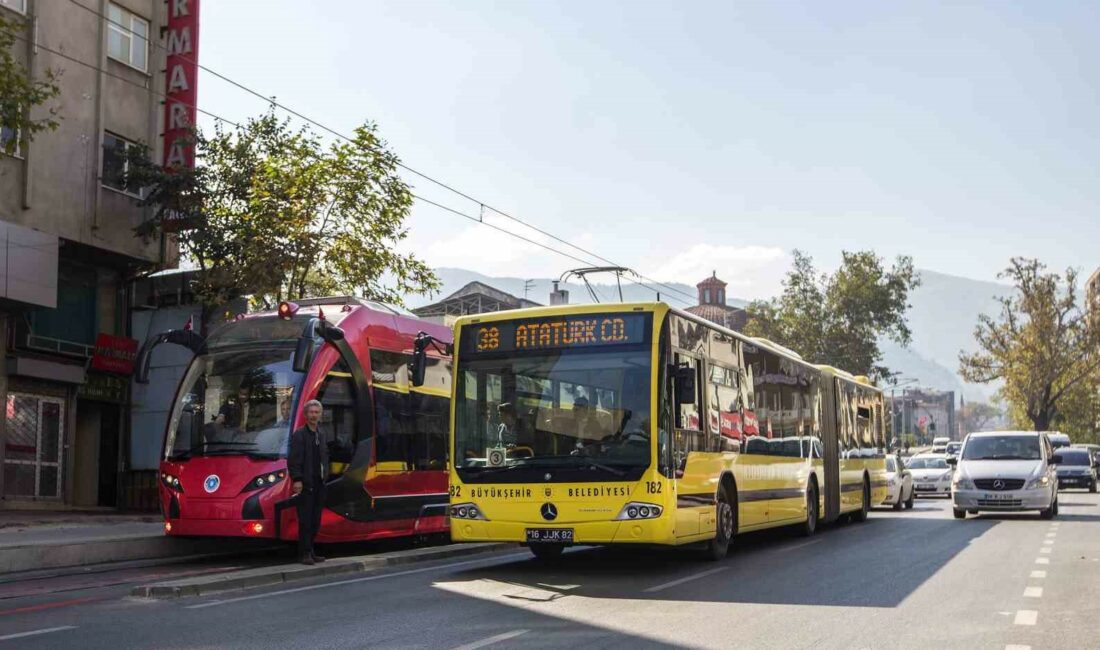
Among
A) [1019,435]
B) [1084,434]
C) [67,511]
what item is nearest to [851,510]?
[1019,435]

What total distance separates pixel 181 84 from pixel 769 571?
21818mm

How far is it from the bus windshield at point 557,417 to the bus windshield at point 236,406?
249 cm

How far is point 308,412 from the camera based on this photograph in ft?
45.4

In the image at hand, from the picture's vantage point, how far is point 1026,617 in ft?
31.5

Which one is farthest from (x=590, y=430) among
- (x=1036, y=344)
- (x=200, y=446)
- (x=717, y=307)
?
(x=717, y=307)

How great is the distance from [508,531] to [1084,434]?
8448 centimetres

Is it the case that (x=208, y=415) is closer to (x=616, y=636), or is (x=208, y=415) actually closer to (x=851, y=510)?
(x=616, y=636)

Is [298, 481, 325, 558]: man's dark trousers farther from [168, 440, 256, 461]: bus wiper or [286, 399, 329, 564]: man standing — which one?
[168, 440, 256, 461]: bus wiper

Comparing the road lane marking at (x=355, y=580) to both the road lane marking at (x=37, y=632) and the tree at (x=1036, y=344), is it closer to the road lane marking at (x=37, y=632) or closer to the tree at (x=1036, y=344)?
the road lane marking at (x=37, y=632)

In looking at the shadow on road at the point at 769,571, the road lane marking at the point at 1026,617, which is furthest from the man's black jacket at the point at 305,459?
the road lane marking at the point at 1026,617

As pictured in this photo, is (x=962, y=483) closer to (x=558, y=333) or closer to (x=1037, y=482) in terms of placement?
(x=1037, y=482)

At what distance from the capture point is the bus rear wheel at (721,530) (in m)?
14.5

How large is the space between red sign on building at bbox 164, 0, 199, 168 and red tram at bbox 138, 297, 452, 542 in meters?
14.3

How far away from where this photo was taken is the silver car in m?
24.0
